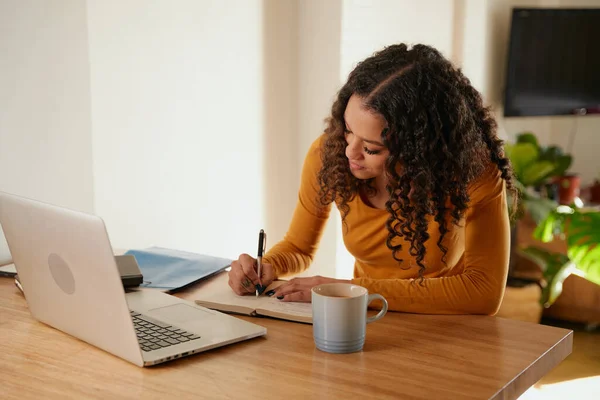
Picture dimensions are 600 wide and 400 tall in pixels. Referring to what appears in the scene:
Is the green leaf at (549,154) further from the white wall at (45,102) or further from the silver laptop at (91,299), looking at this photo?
the silver laptop at (91,299)

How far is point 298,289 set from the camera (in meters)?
1.36

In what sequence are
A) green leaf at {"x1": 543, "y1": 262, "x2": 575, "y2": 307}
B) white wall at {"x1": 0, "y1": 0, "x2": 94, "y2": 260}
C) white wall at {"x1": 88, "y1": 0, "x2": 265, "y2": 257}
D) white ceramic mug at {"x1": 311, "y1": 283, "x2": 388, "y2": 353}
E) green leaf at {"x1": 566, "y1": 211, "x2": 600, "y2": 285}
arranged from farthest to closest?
green leaf at {"x1": 543, "y1": 262, "x2": 575, "y2": 307} → green leaf at {"x1": 566, "y1": 211, "x2": 600, "y2": 285} → white wall at {"x1": 88, "y1": 0, "x2": 265, "y2": 257} → white wall at {"x1": 0, "y1": 0, "x2": 94, "y2": 260} → white ceramic mug at {"x1": 311, "y1": 283, "x2": 388, "y2": 353}

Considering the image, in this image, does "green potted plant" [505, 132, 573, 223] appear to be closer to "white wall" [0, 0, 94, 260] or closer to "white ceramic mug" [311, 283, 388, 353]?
"white wall" [0, 0, 94, 260]

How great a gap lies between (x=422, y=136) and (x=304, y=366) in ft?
1.81

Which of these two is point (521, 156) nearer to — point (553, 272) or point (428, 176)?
point (553, 272)

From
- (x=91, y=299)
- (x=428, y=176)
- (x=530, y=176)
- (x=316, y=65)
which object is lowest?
(x=530, y=176)

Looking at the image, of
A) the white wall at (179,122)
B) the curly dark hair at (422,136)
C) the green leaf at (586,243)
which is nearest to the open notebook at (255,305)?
the curly dark hair at (422,136)

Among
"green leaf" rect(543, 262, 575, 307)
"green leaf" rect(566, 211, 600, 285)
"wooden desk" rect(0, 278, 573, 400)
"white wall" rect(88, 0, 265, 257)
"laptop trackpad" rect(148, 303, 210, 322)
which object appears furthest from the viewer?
"green leaf" rect(543, 262, 575, 307)

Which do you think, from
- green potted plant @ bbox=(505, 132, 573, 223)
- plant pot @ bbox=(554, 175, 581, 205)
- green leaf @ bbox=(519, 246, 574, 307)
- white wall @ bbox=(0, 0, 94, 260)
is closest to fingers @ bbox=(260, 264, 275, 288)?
white wall @ bbox=(0, 0, 94, 260)

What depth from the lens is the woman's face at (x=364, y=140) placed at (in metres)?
1.39

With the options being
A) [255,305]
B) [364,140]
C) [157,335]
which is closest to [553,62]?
[364,140]

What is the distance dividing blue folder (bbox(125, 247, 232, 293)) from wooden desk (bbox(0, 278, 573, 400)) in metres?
0.31

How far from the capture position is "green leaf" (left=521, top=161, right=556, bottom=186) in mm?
3434

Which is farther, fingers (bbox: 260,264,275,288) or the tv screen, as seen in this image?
the tv screen
